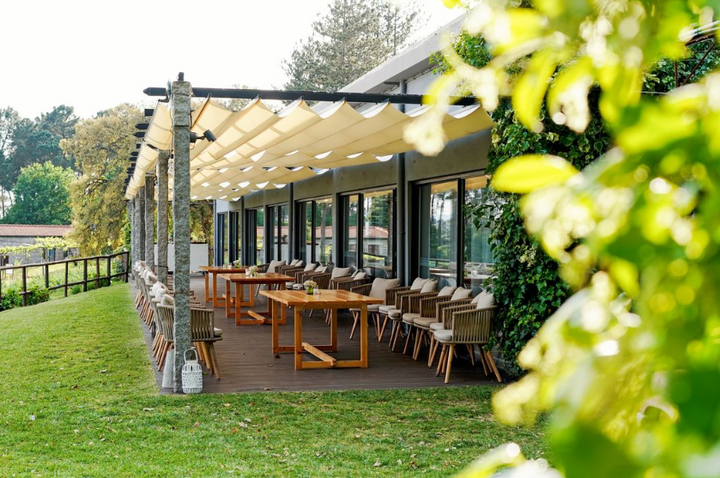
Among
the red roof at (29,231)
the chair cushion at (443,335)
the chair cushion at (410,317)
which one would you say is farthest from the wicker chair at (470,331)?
the red roof at (29,231)

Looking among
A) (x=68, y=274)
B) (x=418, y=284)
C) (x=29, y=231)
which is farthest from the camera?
(x=29, y=231)

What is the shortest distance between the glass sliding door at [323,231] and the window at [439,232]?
190 inches

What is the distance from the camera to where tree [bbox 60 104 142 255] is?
94.5ft

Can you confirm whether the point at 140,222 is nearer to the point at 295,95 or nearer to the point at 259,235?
the point at 259,235

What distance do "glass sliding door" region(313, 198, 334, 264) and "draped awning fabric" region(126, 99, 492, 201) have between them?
272cm

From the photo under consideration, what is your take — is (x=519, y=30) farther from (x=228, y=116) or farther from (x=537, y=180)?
(x=228, y=116)

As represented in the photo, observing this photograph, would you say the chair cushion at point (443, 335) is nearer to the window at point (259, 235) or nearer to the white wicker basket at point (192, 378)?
the white wicker basket at point (192, 378)

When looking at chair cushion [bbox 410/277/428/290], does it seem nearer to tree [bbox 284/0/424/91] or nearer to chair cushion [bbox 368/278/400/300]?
chair cushion [bbox 368/278/400/300]

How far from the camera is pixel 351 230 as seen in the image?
14.8m

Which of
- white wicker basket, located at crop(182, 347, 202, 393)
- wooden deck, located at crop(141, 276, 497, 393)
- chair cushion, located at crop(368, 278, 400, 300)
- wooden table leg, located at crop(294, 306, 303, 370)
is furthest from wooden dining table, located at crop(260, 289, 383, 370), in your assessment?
chair cushion, located at crop(368, 278, 400, 300)

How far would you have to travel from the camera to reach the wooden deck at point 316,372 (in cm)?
755

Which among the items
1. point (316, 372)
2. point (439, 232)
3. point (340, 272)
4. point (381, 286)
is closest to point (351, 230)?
point (340, 272)

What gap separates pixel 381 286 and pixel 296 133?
3151 mm

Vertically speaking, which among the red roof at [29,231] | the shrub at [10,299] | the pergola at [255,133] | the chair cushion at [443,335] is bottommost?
the shrub at [10,299]
